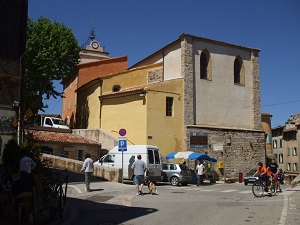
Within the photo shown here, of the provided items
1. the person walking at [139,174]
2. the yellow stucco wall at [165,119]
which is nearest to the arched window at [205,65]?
the yellow stucco wall at [165,119]

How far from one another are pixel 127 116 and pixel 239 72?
12650 mm

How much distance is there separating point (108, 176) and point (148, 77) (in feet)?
50.8

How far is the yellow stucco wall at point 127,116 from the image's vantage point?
28.5 m

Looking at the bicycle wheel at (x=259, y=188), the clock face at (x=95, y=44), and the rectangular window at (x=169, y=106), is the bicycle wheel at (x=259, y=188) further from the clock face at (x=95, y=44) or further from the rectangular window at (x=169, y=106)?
the clock face at (x=95, y=44)

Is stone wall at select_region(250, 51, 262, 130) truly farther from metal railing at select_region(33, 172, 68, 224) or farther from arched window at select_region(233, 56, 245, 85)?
metal railing at select_region(33, 172, 68, 224)

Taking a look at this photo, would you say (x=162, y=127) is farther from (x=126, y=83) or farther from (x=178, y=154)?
(x=126, y=83)

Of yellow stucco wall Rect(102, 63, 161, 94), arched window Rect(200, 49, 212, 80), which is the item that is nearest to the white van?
yellow stucco wall Rect(102, 63, 161, 94)

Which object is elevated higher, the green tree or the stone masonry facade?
the green tree

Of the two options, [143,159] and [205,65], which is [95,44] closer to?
[205,65]

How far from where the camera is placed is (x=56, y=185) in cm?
927

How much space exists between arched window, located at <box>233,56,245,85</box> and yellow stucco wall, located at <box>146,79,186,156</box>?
7.30 metres

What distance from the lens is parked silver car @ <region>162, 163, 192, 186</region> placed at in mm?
21828

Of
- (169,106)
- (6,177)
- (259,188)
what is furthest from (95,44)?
(6,177)

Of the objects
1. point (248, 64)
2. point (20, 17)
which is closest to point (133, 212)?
point (20, 17)
